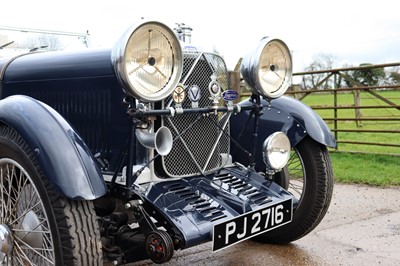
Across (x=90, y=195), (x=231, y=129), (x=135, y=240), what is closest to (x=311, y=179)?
(x=231, y=129)

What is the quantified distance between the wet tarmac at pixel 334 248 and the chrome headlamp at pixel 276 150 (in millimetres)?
695

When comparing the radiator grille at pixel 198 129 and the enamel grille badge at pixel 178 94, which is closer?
the enamel grille badge at pixel 178 94

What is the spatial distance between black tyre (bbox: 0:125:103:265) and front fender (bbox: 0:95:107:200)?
8cm

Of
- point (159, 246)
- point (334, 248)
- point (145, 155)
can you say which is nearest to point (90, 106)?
point (145, 155)

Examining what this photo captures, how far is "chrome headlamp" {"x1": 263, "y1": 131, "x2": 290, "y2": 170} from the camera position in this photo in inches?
120

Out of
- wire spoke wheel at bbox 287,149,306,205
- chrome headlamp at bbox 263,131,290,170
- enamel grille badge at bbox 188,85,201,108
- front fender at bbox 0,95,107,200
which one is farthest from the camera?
wire spoke wheel at bbox 287,149,306,205

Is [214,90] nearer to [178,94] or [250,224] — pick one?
[178,94]

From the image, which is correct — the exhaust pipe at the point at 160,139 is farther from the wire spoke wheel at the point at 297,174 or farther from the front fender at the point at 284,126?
the wire spoke wheel at the point at 297,174

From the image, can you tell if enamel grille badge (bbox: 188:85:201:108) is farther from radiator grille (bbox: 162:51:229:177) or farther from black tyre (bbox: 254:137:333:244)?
black tyre (bbox: 254:137:333:244)

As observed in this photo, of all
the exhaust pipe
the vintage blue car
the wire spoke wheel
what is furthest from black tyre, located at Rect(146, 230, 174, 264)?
the wire spoke wheel

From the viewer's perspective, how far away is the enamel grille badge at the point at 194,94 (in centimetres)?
286

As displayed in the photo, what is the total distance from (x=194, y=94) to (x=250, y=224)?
81 centimetres

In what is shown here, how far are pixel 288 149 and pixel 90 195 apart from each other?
1446 millimetres

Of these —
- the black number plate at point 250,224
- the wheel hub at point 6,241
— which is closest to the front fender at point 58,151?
the wheel hub at point 6,241
